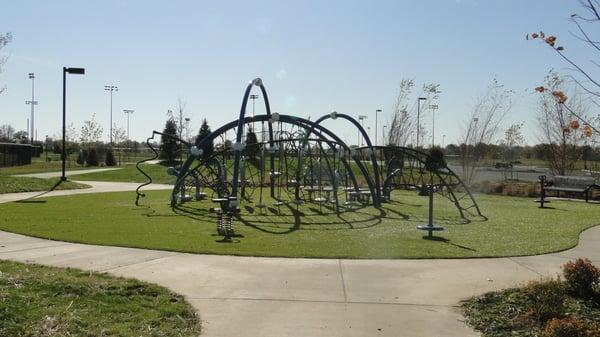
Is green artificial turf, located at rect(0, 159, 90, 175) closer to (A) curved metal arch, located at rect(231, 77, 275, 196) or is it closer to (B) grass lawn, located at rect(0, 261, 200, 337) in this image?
(A) curved metal arch, located at rect(231, 77, 275, 196)

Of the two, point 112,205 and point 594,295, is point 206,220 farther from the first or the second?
point 594,295

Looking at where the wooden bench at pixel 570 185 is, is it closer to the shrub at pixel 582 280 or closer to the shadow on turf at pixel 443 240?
the shadow on turf at pixel 443 240

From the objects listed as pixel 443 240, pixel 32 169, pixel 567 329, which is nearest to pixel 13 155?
pixel 32 169

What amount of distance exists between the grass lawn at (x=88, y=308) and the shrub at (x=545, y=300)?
3419 mm

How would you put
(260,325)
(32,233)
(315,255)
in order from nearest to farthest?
(260,325) < (315,255) < (32,233)

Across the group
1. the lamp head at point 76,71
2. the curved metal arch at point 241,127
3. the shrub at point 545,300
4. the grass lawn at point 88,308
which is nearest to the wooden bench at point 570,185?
the curved metal arch at point 241,127

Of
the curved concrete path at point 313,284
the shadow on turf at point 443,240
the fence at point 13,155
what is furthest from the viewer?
the fence at point 13,155

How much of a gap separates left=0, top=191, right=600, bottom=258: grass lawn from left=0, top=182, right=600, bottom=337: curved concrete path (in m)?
0.74

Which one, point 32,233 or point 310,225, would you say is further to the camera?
point 310,225

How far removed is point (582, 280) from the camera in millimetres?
6641

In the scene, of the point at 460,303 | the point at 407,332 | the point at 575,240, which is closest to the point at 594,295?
the point at 460,303

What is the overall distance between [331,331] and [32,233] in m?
8.19

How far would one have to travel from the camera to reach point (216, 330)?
5.27m

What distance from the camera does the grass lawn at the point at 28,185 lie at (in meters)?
22.5
